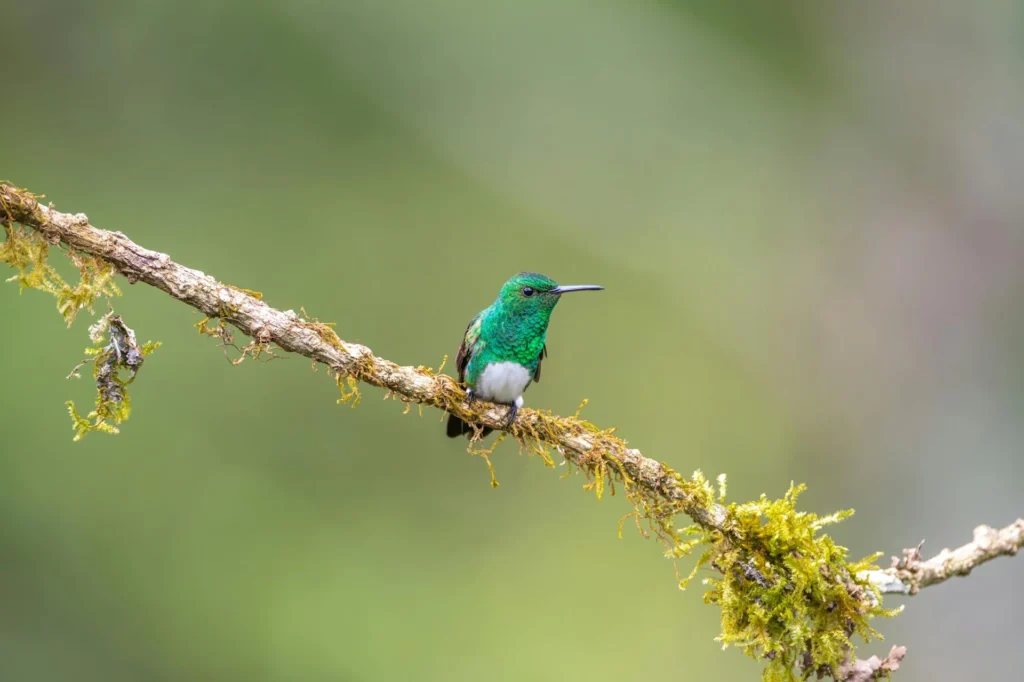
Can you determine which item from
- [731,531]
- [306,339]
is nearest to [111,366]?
[306,339]

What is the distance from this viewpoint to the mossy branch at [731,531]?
2.61 metres

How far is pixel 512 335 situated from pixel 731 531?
158 cm

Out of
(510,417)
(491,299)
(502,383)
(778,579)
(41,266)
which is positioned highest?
(491,299)

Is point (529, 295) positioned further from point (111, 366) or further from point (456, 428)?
point (111, 366)

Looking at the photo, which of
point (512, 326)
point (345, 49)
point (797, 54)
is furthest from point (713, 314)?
point (512, 326)

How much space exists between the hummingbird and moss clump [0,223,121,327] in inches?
63.4

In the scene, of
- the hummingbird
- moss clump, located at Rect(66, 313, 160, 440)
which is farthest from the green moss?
moss clump, located at Rect(66, 313, 160, 440)

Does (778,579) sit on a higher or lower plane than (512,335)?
lower

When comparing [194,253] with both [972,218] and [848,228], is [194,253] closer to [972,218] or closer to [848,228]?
[848,228]

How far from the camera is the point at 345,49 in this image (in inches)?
373

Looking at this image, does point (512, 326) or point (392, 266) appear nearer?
point (512, 326)

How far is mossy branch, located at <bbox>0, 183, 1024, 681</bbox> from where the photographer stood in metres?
2.61

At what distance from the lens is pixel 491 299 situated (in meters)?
8.73

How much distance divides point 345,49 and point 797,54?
5068 millimetres
